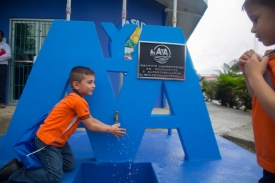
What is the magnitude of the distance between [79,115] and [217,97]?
10.9 meters

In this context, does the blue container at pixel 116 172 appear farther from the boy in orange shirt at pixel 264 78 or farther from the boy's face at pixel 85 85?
the boy in orange shirt at pixel 264 78

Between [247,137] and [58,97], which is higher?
[58,97]

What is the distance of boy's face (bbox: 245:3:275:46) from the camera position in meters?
1.13

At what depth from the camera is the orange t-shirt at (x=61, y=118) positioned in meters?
2.01

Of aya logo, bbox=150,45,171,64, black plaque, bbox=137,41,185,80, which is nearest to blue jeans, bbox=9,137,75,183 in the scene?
black plaque, bbox=137,41,185,80

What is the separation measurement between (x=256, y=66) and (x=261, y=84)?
0.11 metres

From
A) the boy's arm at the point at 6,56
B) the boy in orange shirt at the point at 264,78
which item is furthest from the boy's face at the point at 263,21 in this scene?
the boy's arm at the point at 6,56

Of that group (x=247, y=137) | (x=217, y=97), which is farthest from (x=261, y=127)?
(x=217, y=97)

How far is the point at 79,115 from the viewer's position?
6.69 feet

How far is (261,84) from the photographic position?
111cm

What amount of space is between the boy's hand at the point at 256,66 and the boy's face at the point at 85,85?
136cm

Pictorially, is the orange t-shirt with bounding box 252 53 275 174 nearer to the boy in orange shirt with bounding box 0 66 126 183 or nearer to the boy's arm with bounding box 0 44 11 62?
the boy in orange shirt with bounding box 0 66 126 183

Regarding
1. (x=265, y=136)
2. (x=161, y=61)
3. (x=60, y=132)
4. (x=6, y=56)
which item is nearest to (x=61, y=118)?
(x=60, y=132)

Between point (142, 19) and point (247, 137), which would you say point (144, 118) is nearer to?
point (247, 137)
